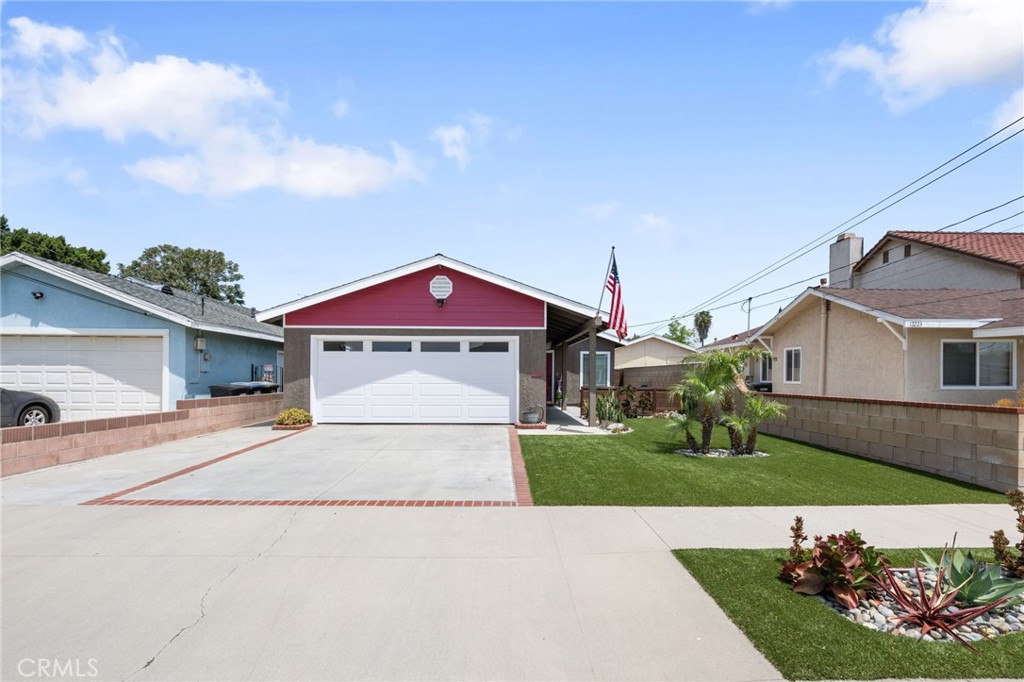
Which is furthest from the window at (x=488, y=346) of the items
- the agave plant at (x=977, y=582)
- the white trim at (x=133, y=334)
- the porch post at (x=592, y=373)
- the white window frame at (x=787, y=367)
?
the agave plant at (x=977, y=582)

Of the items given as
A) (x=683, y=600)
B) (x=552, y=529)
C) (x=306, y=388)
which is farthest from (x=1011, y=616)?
(x=306, y=388)

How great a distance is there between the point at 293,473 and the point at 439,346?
6.98 metres

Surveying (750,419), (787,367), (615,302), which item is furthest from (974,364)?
(615,302)

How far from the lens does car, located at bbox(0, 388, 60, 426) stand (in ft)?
41.8

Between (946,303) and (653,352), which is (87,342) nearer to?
(946,303)

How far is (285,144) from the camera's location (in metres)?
14.9

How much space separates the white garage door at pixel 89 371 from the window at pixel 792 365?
64.4ft

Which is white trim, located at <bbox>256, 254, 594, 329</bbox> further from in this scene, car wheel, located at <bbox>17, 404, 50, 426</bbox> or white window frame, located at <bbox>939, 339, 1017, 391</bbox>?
white window frame, located at <bbox>939, 339, 1017, 391</bbox>

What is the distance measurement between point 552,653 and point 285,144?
14.7 metres

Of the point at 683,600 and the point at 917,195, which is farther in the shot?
the point at 917,195

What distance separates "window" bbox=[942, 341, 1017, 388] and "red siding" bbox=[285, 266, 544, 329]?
1030 centimetres

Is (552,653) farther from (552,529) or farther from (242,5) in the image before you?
(242,5)

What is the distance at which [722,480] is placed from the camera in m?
8.53
